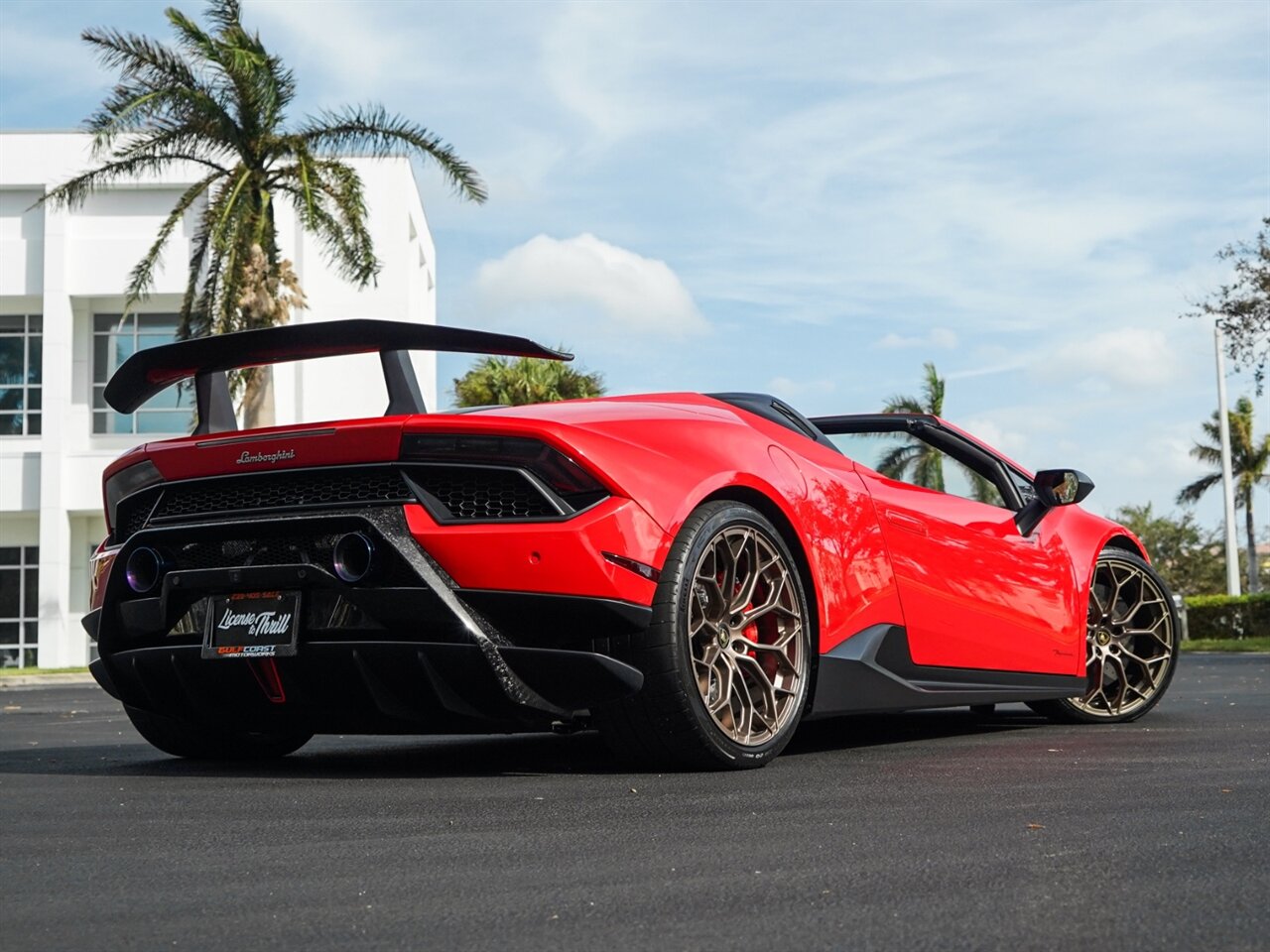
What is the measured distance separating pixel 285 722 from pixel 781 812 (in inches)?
73.9

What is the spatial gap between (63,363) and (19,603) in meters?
5.45

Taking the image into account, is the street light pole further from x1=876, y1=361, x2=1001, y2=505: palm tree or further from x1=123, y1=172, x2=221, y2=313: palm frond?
x1=876, y1=361, x2=1001, y2=505: palm tree

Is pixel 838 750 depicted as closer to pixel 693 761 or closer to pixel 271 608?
pixel 693 761

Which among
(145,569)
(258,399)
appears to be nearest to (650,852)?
(145,569)

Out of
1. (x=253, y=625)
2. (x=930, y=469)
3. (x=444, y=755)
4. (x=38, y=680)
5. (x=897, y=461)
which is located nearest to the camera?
(x=253, y=625)

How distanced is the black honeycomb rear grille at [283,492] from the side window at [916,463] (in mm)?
1992

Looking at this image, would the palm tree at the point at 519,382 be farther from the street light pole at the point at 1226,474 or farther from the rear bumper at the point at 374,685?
the rear bumper at the point at 374,685

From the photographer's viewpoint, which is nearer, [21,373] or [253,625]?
[253,625]

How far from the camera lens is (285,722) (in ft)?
16.6

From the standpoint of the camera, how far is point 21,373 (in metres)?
36.4

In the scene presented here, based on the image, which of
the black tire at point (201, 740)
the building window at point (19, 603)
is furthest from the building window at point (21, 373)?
the black tire at point (201, 740)

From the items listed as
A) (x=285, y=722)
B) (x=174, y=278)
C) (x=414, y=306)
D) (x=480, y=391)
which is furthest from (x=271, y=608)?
(x=414, y=306)

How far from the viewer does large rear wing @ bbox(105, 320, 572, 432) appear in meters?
4.96

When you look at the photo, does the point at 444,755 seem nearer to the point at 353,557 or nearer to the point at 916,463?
the point at 353,557
